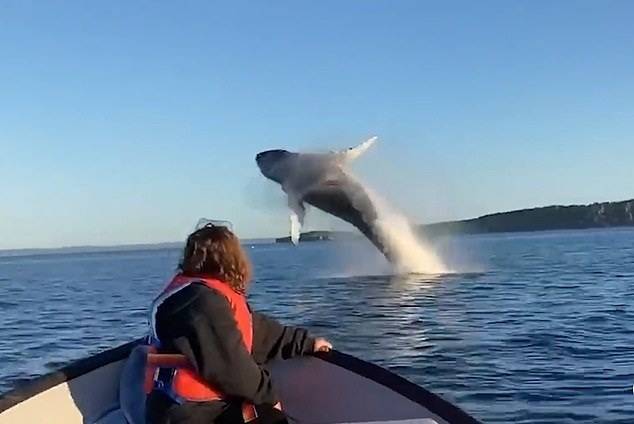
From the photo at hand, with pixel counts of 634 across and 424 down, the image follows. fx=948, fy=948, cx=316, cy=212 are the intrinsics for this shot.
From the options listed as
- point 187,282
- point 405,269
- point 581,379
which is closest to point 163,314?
point 187,282

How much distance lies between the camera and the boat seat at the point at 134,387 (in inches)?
205

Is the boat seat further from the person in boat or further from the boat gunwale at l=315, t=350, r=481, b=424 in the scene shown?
the boat gunwale at l=315, t=350, r=481, b=424

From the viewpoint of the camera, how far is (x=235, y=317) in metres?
4.73

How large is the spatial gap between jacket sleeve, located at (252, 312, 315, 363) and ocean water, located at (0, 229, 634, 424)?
4023mm

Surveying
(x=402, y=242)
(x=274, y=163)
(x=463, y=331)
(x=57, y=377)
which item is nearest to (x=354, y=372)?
(x=57, y=377)

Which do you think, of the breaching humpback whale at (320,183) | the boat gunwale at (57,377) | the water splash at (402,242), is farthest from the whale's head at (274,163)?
the boat gunwale at (57,377)

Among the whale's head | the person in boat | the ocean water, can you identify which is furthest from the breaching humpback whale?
the person in boat

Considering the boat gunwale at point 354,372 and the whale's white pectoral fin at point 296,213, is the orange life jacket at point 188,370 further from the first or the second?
the whale's white pectoral fin at point 296,213

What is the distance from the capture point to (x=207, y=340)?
4543 millimetres

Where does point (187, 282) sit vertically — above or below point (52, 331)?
A: above

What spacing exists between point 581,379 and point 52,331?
12466 mm

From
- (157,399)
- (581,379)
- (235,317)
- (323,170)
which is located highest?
(323,170)

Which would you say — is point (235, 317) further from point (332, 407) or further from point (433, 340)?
point (433, 340)

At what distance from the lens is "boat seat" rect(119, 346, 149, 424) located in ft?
17.0
